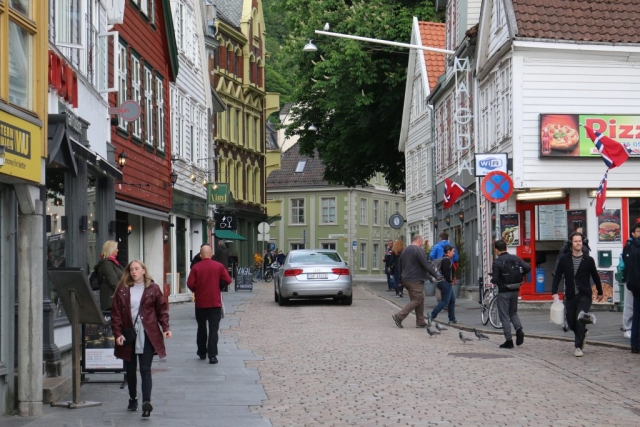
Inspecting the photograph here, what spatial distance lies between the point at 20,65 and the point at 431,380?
5802 mm

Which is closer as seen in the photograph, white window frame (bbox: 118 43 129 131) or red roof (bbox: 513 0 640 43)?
white window frame (bbox: 118 43 129 131)

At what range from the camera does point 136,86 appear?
86.4 ft

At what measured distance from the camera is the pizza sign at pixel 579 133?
2673 centimetres

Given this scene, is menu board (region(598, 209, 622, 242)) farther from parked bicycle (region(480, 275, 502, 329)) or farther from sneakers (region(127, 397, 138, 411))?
sneakers (region(127, 397, 138, 411))

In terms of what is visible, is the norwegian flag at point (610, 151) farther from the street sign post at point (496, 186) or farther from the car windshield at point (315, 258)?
the car windshield at point (315, 258)

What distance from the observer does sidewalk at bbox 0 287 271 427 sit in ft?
34.4

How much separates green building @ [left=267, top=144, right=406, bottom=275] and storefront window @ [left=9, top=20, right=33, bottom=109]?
7578cm

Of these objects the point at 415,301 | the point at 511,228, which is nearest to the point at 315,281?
the point at 511,228

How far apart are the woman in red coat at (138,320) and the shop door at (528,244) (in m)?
17.7

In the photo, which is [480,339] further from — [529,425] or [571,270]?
[529,425]

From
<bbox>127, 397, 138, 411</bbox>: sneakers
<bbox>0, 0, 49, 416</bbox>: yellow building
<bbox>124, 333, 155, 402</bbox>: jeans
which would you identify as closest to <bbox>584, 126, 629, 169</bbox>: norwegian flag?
<bbox>124, 333, 155, 402</bbox>: jeans

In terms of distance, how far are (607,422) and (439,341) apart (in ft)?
28.6

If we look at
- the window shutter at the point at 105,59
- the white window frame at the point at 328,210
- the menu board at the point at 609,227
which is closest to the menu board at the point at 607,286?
the menu board at the point at 609,227

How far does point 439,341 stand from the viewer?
19.0m
